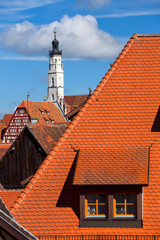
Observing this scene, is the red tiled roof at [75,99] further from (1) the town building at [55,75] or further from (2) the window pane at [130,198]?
(2) the window pane at [130,198]

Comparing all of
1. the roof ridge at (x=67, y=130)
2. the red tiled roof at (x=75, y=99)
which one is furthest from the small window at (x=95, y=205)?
the red tiled roof at (x=75, y=99)

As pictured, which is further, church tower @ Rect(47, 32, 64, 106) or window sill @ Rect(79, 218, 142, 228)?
church tower @ Rect(47, 32, 64, 106)

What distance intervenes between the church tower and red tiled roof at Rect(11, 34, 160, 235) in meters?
169

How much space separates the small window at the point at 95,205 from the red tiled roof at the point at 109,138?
351 mm

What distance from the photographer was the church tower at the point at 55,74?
185900 mm

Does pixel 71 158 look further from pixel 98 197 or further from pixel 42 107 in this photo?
pixel 42 107

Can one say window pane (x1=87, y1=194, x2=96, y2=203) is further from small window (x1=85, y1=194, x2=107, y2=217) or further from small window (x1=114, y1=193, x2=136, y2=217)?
small window (x1=114, y1=193, x2=136, y2=217)

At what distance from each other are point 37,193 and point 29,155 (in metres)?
25.5

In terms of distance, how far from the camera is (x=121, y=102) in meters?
14.3

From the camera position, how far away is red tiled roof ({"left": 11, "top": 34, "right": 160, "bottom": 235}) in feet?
43.6

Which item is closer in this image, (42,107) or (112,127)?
(112,127)

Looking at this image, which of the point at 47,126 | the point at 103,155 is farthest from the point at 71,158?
the point at 47,126

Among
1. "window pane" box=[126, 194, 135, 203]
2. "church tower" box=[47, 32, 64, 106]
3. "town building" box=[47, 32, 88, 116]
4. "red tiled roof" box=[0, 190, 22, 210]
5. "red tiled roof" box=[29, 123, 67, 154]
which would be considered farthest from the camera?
"church tower" box=[47, 32, 64, 106]

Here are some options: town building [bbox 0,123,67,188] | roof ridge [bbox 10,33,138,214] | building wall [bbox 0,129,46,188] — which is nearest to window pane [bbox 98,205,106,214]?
roof ridge [bbox 10,33,138,214]
